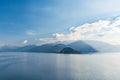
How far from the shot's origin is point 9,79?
114ft

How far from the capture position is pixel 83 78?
35.7 meters

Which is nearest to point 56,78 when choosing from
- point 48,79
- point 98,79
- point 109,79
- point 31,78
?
point 48,79

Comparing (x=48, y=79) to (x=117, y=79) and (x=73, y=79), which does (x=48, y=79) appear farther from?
(x=117, y=79)

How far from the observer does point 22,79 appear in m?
34.5

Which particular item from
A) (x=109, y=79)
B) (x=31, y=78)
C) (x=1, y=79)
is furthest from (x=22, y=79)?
(x=109, y=79)

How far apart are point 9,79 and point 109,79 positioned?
67.7ft

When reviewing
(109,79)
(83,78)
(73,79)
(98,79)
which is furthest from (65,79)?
(109,79)

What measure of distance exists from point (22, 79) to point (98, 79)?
15.5m

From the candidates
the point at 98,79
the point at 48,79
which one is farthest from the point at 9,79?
the point at 98,79

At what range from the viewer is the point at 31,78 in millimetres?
35750

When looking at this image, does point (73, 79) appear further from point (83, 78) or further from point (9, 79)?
point (9, 79)

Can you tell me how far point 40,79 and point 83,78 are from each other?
8938 millimetres

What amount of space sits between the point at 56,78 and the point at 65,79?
2267mm

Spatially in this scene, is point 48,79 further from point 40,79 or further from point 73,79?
point 73,79
